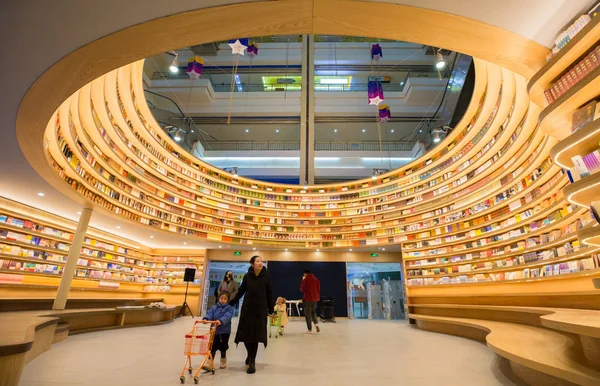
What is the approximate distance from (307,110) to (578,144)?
10847 mm

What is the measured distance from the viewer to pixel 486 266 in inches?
256

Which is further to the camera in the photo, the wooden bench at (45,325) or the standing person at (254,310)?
the standing person at (254,310)

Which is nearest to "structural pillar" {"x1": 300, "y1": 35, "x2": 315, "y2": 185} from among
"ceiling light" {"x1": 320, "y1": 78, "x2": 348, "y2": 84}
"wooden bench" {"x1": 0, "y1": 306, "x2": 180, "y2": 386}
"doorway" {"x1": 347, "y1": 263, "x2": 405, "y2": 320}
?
"ceiling light" {"x1": 320, "y1": 78, "x2": 348, "y2": 84}

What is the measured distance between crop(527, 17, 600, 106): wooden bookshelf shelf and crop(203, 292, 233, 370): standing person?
3.81m

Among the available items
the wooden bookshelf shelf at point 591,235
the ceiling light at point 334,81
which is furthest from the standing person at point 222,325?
the ceiling light at point 334,81

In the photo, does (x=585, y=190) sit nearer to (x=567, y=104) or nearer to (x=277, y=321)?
(x=567, y=104)

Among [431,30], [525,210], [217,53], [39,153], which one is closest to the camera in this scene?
[431,30]

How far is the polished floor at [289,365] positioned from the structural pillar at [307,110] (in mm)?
8624

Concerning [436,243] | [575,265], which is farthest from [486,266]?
[575,265]

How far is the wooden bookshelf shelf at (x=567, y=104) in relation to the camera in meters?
2.18

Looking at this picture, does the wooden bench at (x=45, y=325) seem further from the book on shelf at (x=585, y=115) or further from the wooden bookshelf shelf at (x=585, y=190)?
the book on shelf at (x=585, y=115)

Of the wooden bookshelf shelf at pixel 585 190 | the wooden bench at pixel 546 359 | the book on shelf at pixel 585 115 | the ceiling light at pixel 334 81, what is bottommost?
the wooden bench at pixel 546 359

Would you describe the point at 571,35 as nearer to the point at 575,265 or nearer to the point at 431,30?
the point at 431,30

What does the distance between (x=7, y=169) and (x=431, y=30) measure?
6.44m
